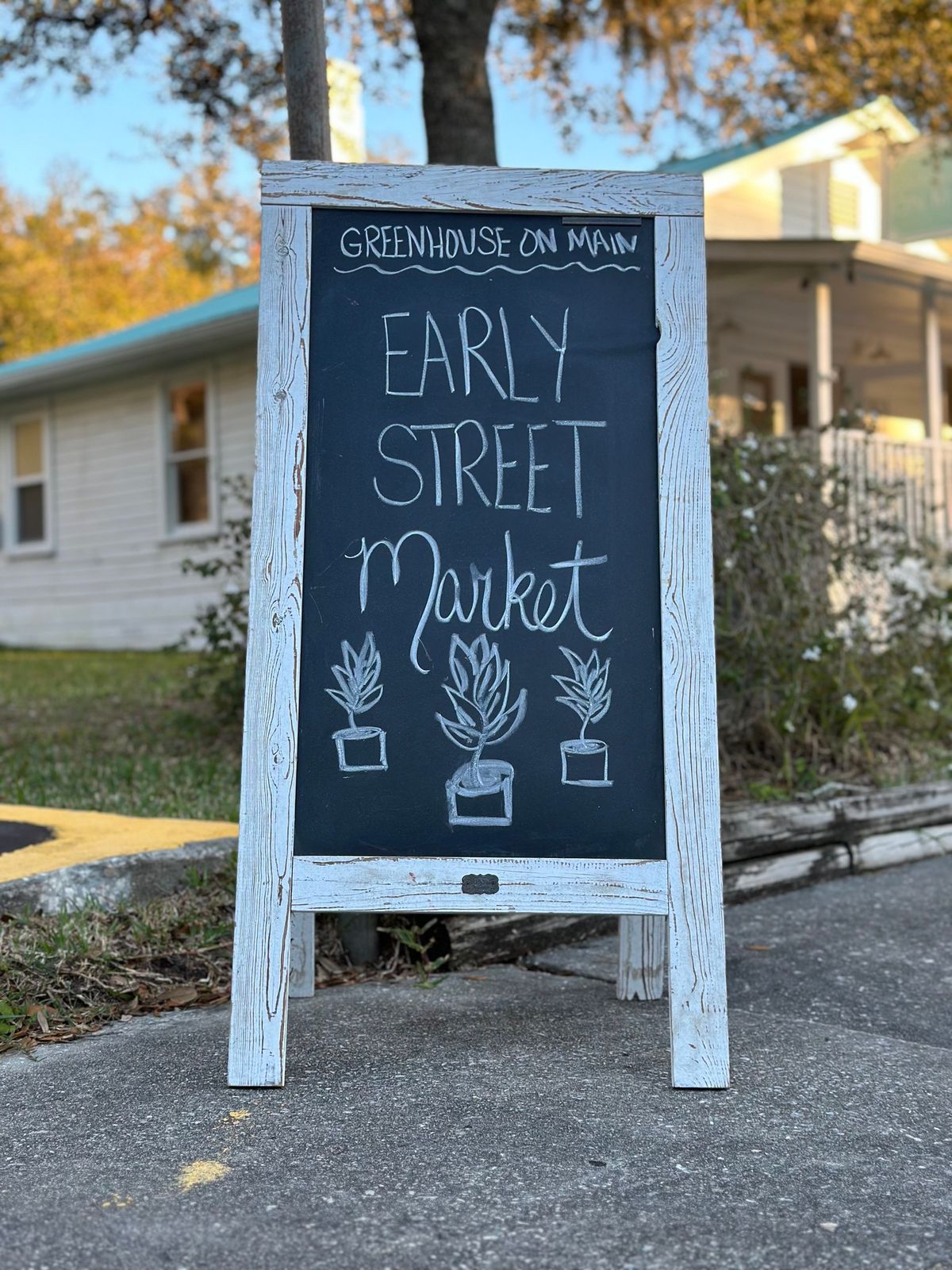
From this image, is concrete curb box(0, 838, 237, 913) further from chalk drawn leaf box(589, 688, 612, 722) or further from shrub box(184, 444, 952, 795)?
shrub box(184, 444, 952, 795)

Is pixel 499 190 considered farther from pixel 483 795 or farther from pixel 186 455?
pixel 186 455

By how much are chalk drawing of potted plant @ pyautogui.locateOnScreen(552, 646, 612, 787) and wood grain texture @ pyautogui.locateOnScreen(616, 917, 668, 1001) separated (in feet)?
2.17

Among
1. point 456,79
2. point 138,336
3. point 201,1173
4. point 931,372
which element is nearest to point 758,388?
point 931,372

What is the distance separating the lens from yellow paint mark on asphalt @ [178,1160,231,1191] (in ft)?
7.62

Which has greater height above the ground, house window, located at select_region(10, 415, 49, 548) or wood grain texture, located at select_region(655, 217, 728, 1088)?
house window, located at select_region(10, 415, 49, 548)

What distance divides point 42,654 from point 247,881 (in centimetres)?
1287

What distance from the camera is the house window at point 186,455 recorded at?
14688 millimetres

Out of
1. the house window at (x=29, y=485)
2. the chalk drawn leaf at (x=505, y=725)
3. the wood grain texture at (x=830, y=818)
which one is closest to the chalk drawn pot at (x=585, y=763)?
the chalk drawn leaf at (x=505, y=725)

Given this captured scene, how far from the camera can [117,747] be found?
671 centimetres

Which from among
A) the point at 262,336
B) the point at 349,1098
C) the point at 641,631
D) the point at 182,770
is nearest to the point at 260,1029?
the point at 349,1098

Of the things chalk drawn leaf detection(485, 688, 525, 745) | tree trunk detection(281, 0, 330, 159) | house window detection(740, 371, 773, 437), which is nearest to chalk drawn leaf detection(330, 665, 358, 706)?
chalk drawn leaf detection(485, 688, 525, 745)

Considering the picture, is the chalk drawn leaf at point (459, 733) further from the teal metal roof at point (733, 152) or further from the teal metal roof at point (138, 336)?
the teal metal roof at point (733, 152)

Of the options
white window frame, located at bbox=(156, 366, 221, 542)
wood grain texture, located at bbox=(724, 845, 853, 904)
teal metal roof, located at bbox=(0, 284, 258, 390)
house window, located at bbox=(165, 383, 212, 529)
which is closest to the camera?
wood grain texture, located at bbox=(724, 845, 853, 904)

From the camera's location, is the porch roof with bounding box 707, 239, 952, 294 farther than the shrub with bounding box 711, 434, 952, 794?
Yes
